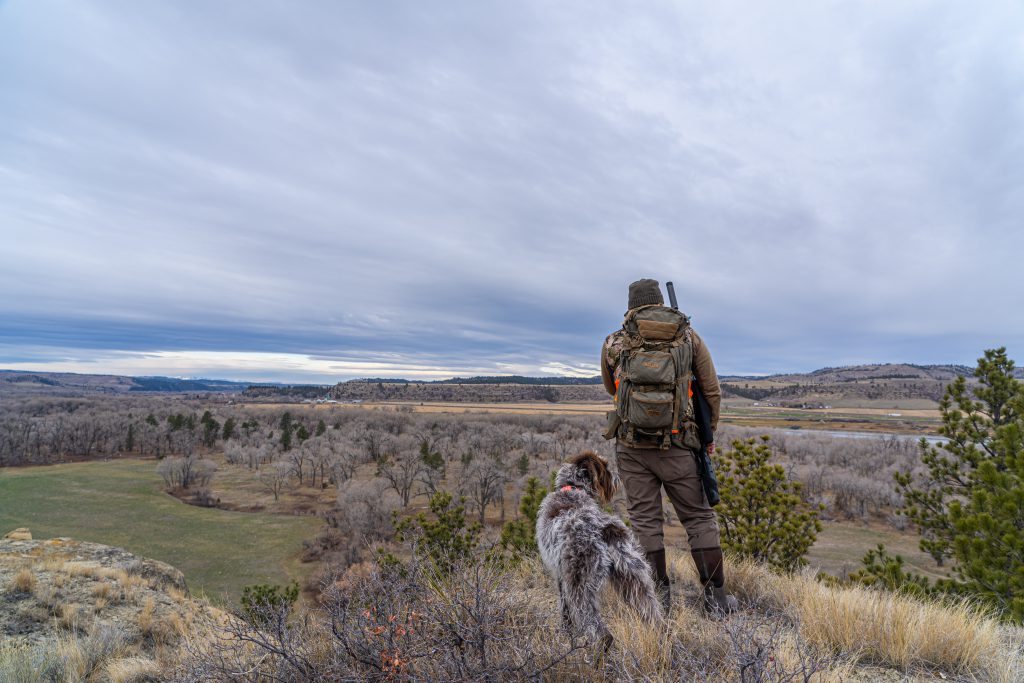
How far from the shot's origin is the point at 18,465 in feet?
215

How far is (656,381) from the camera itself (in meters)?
3.33

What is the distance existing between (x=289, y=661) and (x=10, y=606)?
5.16m

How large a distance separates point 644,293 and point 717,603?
2565 millimetres

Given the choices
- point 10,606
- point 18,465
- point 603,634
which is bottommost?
point 18,465

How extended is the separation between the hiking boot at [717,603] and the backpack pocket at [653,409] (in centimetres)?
148

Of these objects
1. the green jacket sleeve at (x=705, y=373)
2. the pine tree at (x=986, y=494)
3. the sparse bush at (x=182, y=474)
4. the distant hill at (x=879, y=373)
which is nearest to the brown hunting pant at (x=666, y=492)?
the green jacket sleeve at (x=705, y=373)

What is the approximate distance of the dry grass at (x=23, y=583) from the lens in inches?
207

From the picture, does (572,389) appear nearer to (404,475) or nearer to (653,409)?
(404,475)

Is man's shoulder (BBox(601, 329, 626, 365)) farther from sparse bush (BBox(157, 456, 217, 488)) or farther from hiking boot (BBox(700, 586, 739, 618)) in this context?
sparse bush (BBox(157, 456, 217, 488))

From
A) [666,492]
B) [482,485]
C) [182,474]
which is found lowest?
[182,474]

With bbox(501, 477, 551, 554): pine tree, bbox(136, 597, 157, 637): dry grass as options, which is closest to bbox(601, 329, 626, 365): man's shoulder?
bbox(501, 477, 551, 554): pine tree

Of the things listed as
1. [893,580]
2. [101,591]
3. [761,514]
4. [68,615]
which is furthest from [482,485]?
[893,580]

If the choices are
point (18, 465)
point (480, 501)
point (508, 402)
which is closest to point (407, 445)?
point (480, 501)

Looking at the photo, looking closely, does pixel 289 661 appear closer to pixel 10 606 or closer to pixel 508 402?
pixel 10 606
